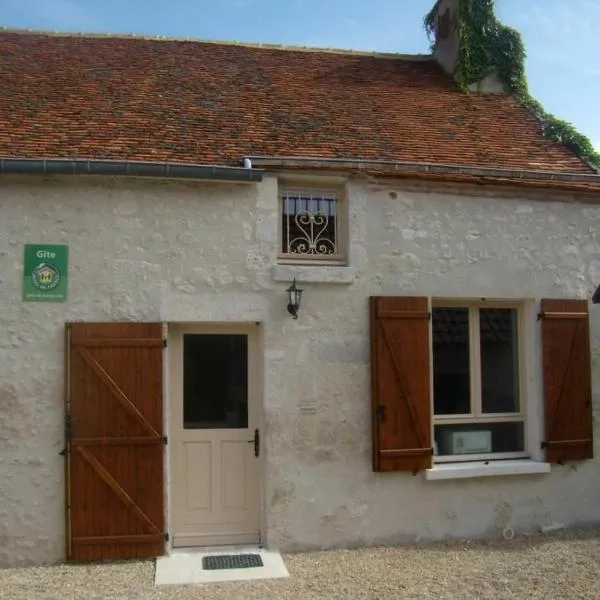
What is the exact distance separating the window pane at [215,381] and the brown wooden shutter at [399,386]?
125 cm

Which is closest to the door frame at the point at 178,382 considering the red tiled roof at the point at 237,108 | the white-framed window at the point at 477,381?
the red tiled roof at the point at 237,108

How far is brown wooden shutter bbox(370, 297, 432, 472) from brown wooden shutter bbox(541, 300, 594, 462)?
1.29 m

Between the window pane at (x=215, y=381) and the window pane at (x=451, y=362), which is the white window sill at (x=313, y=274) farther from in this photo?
the window pane at (x=451, y=362)

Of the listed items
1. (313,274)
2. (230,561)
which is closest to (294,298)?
(313,274)

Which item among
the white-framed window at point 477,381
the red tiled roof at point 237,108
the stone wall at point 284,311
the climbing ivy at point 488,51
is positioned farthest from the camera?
the climbing ivy at point 488,51

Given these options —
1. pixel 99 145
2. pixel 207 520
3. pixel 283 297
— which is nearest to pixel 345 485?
pixel 207 520

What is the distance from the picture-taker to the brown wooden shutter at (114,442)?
5484 mm

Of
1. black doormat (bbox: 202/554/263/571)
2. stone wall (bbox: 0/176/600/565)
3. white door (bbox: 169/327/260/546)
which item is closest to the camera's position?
black doormat (bbox: 202/554/263/571)

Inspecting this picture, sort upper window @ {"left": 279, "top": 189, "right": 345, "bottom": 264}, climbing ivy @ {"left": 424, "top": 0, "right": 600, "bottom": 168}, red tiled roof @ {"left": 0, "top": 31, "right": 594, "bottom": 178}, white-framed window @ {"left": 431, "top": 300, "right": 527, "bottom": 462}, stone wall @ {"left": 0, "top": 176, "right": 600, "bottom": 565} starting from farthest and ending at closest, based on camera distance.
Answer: climbing ivy @ {"left": 424, "top": 0, "right": 600, "bottom": 168} < white-framed window @ {"left": 431, "top": 300, "right": 527, "bottom": 462} < red tiled roof @ {"left": 0, "top": 31, "right": 594, "bottom": 178} < upper window @ {"left": 279, "top": 189, "right": 345, "bottom": 264} < stone wall @ {"left": 0, "top": 176, "right": 600, "bottom": 565}

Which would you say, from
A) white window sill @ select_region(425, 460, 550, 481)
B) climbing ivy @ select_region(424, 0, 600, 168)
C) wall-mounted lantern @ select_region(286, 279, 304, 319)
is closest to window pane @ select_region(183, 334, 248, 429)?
wall-mounted lantern @ select_region(286, 279, 304, 319)

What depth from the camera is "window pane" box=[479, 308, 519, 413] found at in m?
6.63

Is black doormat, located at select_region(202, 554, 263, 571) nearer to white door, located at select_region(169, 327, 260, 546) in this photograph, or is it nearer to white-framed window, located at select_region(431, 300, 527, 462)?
white door, located at select_region(169, 327, 260, 546)

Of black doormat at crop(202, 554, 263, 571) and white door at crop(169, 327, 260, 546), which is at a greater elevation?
white door at crop(169, 327, 260, 546)

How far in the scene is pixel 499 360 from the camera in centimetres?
669
